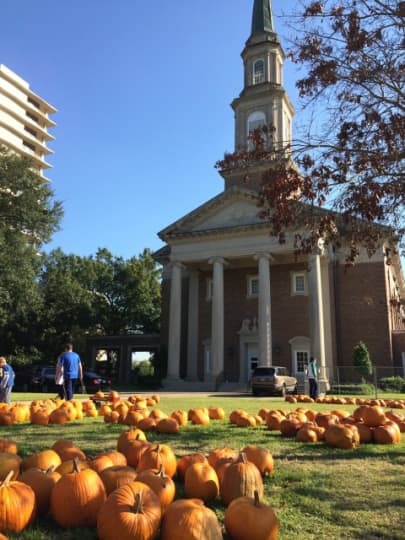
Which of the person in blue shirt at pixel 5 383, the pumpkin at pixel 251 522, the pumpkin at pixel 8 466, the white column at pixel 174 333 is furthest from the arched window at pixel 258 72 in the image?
the pumpkin at pixel 251 522

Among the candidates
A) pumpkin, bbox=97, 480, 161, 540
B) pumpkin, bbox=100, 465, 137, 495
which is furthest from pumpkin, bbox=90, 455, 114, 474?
pumpkin, bbox=97, 480, 161, 540

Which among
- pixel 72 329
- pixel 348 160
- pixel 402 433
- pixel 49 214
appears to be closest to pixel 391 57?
pixel 348 160

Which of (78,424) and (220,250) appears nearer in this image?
(78,424)

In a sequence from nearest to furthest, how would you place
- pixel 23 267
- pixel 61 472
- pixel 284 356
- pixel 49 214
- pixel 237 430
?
pixel 61 472 → pixel 237 430 → pixel 23 267 → pixel 49 214 → pixel 284 356

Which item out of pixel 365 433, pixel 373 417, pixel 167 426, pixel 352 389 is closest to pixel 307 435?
pixel 365 433

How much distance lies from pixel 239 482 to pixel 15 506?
1.81 metres

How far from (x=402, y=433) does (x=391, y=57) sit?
7.35 m

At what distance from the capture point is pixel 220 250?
38.2 meters

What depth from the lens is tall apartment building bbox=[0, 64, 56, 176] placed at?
88062 mm

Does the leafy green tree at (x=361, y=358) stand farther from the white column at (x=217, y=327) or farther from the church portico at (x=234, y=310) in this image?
the white column at (x=217, y=327)

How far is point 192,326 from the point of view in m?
40.0

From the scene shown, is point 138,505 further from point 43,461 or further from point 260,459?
point 260,459

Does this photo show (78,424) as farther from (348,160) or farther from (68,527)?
(348,160)

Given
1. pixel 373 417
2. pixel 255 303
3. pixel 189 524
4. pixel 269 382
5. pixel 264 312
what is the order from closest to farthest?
1. pixel 189 524
2. pixel 373 417
3. pixel 269 382
4. pixel 264 312
5. pixel 255 303
